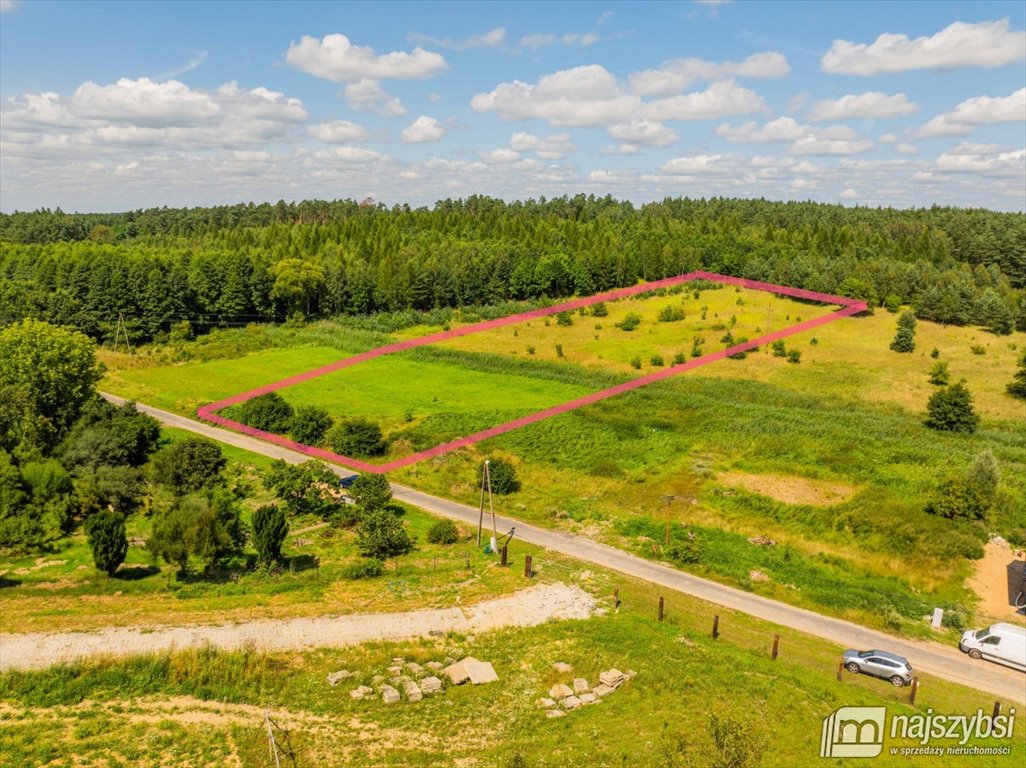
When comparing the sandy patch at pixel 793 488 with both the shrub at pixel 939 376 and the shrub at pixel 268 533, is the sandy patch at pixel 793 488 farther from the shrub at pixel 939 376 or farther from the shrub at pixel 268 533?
the shrub at pixel 939 376

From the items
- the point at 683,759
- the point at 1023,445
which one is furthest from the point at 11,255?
the point at 1023,445

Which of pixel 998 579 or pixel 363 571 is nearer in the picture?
pixel 363 571

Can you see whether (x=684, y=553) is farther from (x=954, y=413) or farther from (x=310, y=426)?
(x=954, y=413)

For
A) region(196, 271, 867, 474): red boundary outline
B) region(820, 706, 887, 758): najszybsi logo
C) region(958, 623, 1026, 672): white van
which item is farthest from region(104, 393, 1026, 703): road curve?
region(196, 271, 867, 474): red boundary outline

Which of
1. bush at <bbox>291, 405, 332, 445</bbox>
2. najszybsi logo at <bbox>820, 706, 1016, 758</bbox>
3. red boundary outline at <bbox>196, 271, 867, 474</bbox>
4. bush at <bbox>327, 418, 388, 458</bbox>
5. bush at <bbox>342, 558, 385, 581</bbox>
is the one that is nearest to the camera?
najszybsi logo at <bbox>820, 706, 1016, 758</bbox>

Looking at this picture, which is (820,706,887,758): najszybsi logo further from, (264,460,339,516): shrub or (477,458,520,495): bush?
(264,460,339,516): shrub

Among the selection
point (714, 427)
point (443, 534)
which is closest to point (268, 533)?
point (443, 534)
